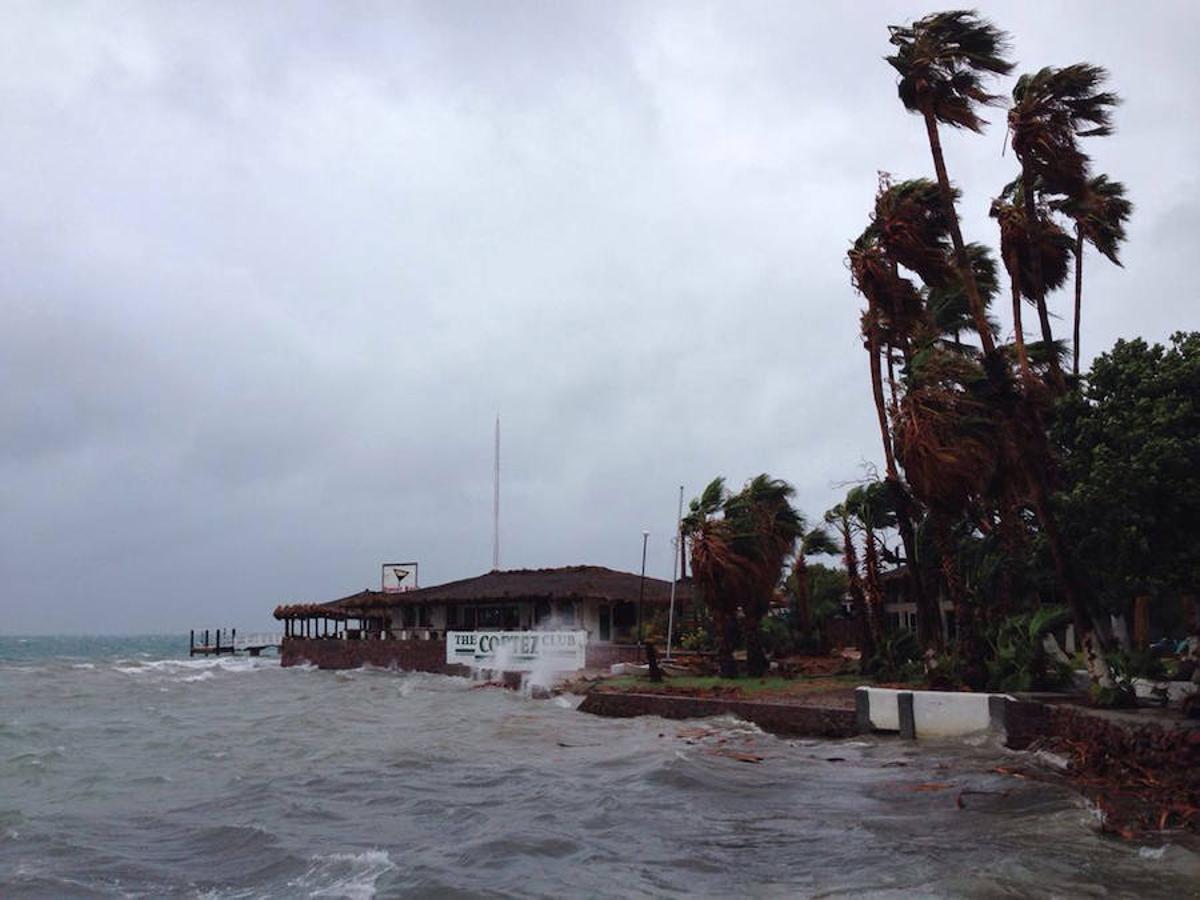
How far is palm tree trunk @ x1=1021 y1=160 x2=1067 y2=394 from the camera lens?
826 inches

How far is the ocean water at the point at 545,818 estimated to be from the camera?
9.75 meters

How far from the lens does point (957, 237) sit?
744 inches

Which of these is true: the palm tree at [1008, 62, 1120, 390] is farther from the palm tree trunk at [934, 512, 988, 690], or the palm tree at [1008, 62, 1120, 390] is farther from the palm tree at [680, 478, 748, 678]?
the palm tree at [680, 478, 748, 678]

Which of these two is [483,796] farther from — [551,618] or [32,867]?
[551,618]

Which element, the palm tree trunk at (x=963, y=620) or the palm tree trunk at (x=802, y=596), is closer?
the palm tree trunk at (x=963, y=620)

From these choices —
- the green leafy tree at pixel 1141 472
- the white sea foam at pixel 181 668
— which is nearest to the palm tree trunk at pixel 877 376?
the green leafy tree at pixel 1141 472

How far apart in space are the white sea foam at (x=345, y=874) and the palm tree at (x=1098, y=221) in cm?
1882

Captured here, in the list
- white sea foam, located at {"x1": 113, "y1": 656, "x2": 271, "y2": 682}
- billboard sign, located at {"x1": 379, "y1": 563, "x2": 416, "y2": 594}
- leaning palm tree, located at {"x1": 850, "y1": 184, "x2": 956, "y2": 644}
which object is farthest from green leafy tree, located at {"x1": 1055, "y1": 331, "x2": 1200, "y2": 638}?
white sea foam, located at {"x1": 113, "y1": 656, "x2": 271, "y2": 682}

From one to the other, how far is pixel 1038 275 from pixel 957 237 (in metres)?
4.94

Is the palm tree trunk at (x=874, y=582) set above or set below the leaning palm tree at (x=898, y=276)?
below

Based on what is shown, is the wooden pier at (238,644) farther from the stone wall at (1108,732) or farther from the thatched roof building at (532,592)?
the stone wall at (1108,732)

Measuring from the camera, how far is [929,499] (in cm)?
1927

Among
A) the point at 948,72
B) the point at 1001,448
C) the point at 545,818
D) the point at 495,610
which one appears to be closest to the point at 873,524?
the point at 1001,448

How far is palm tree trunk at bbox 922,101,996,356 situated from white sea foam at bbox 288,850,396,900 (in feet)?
41.6
